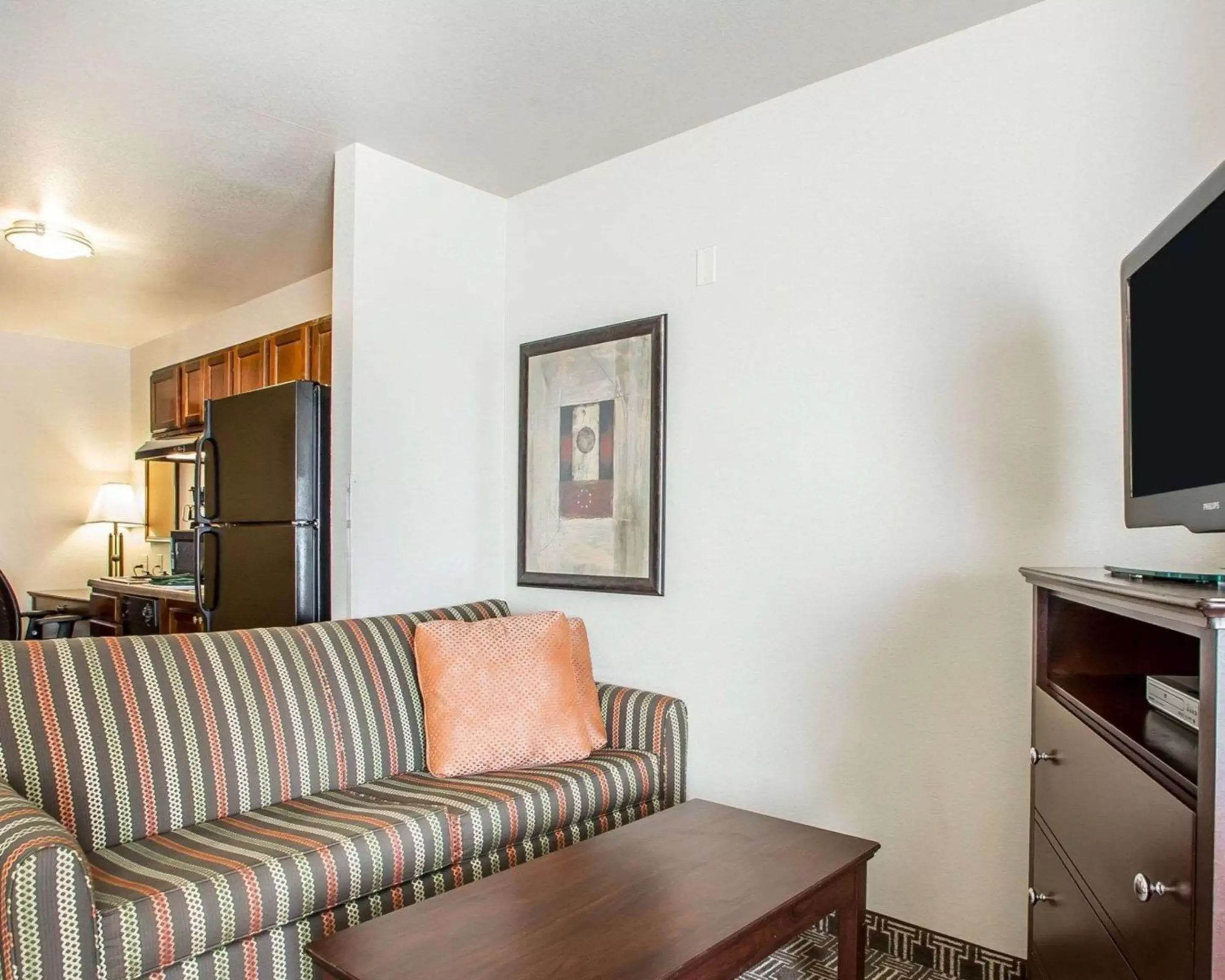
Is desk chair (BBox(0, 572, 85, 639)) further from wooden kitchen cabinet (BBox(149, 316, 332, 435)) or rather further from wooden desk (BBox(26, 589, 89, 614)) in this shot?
wooden kitchen cabinet (BBox(149, 316, 332, 435))

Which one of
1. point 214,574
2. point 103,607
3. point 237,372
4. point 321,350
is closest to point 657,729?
point 214,574

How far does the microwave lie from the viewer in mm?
4688

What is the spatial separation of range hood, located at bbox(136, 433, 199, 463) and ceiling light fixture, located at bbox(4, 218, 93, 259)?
1.32 m

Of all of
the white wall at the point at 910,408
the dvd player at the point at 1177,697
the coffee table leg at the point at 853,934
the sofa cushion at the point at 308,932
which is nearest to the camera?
the dvd player at the point at 1177,697

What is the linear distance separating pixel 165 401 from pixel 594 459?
349 cm

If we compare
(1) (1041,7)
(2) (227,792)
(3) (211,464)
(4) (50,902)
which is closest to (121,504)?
(3) (211,464)

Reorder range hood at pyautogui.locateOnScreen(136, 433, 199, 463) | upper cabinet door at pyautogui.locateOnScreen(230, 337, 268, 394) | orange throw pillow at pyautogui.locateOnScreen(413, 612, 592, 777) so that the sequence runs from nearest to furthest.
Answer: orange throw pillow at pyautogui.locateOnScreen(413, 612, 592, 777) < upper cabinet door at pyautogui.locateOnScreen(230, 337, 268, 394) < range hood at pyautogui.locateOnScreen(136, 433, 199, 463)

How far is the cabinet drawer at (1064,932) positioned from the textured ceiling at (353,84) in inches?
76.4

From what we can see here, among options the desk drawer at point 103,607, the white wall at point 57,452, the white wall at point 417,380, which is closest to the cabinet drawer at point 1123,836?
the white wall at point 417,380

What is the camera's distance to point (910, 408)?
7.27ft

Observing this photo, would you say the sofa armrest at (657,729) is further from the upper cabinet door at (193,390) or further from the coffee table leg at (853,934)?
the upper cabinet door at (193,390)

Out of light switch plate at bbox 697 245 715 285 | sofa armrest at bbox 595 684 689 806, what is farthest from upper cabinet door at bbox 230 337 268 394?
sofa armrest at bbox 595 684 689 806

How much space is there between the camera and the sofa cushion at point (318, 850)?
1.51 m

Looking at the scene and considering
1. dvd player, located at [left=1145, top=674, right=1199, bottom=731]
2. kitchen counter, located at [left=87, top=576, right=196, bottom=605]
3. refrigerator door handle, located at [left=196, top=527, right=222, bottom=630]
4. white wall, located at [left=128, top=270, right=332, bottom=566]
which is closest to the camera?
dvd player, located at [left=1145, top=674, right=1199, bottom=731]
